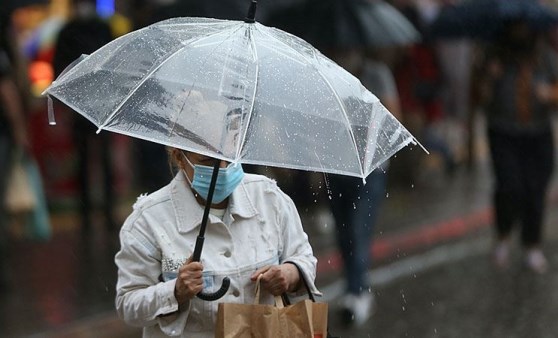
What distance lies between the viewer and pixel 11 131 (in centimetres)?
900

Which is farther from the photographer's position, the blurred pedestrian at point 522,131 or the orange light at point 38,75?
the orange light at point 38,75

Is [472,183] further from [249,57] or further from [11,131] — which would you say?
[249,57]

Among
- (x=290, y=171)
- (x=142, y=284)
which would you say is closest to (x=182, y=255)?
(x=142, y=284)

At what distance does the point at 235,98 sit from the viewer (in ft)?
12.7

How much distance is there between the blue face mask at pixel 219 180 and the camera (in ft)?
13.3

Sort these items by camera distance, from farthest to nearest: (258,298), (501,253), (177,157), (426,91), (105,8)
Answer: (426,91), (105,8), (501,253), (177,157), (258,298)

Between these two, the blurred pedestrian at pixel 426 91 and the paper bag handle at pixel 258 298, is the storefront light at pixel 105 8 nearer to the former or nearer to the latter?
the blurred pedestrian at pixel 426 91

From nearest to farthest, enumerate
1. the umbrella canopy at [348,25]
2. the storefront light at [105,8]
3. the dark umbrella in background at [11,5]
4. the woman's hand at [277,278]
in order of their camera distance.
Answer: the woman's hand at [277,278] → the dark umbrella in background at [11,5] → the umbrella canopy at [348,25] → the storefront light at [105,8]

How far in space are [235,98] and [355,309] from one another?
489 cm

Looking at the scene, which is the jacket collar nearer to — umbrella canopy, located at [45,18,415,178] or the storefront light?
umbrella canopy, located at [45,18,415,178]

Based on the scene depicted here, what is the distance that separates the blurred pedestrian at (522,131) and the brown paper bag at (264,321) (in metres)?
6.41

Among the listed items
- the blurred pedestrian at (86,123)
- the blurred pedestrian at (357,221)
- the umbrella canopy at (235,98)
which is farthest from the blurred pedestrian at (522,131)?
the umbrella canopy at (235,98)

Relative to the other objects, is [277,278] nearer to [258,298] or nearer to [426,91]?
[258,298]

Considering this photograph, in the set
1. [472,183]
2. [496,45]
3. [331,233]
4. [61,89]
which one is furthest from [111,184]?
[61,89]
